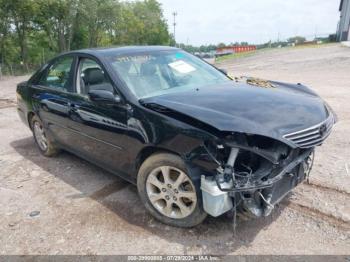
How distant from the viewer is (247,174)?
248 cm

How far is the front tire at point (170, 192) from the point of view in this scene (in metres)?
2.73

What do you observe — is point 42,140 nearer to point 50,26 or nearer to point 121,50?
point 121,50

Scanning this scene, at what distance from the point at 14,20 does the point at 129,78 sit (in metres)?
26.3

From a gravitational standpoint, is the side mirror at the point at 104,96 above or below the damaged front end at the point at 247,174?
above

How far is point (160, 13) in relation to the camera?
6650 cm

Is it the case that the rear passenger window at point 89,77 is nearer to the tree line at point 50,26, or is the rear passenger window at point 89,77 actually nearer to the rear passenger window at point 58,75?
the rear passenger window at point 58,75

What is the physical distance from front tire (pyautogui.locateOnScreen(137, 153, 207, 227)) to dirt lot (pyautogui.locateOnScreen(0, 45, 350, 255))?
0.14 m

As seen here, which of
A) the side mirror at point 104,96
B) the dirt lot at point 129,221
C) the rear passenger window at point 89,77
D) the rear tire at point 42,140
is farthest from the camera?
the rear tire at point 42,140

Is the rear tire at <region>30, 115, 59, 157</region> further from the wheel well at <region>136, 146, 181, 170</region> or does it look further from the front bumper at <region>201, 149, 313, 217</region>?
the front bumper at <region>201, 149, 313, 217</region>

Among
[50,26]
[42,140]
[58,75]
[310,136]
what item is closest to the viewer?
[310,136]

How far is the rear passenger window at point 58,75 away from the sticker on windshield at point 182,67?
1379 millimetres

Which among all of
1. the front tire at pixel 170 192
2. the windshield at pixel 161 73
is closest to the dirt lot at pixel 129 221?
the front tire at pixel 170 192

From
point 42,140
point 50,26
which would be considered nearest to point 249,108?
point 42,140

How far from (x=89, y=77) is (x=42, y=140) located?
184cm
